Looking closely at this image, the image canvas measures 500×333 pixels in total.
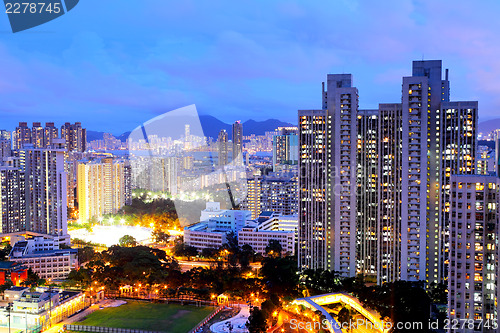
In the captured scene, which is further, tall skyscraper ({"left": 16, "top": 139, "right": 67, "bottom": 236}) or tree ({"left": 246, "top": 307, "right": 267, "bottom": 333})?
tall skyscraper ({"left": 16, "top": 139, "right": 67, "bottom": 236})

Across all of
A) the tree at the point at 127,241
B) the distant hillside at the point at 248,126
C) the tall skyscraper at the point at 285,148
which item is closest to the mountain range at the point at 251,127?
the distant hillside at the point at 248,126

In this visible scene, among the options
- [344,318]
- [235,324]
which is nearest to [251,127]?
[235,324]

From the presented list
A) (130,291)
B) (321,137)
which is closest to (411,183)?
(321,137)

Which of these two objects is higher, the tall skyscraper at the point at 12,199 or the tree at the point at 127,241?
the tall skyscraper at the point at 12,199

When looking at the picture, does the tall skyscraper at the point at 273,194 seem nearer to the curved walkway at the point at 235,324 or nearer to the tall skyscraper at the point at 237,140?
the tall skyscraper at the point at 237,140

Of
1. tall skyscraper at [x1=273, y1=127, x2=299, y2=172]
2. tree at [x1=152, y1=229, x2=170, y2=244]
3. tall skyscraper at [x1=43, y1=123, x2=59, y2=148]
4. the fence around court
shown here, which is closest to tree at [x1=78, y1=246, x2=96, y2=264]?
tree at [x1=152, y1=229, x2=170, y2=244]

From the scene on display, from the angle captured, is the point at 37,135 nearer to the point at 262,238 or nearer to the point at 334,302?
the point at 262,238

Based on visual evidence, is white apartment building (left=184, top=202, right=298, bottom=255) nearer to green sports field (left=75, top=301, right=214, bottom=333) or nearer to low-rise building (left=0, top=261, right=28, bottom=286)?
green sports field (left=75, top=301, right=214, bottom=333)
